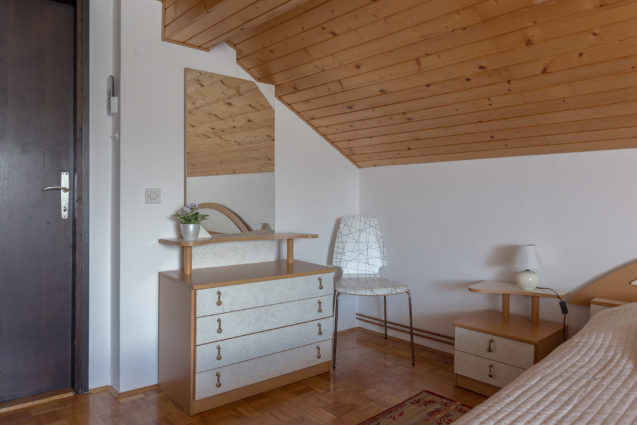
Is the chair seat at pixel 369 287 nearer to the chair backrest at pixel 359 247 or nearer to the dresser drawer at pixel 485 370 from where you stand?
the chair backrest at pixel 359 247

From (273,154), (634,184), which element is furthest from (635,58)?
(273,154)

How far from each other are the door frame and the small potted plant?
1.66ft

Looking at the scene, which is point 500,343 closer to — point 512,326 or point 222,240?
point 512,326

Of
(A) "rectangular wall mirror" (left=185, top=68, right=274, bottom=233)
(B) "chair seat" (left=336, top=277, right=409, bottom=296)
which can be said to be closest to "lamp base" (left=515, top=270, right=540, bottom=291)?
(B) "chair seat" (left=336, top=277, right=409, bottom=296)

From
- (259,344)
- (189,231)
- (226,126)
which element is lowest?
(259,344)

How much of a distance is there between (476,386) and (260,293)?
1.33 meters

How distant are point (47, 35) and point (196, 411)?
210cm

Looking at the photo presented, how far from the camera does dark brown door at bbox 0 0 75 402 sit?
89.8 inches

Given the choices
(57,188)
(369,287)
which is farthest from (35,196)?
(369,287)

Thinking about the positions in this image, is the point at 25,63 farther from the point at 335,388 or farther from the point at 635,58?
the point at 635,58

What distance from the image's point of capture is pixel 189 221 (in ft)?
8.21

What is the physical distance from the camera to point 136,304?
2482mm

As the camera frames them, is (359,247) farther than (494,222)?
Yes

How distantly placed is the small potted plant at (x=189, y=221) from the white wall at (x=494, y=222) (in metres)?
1.59
